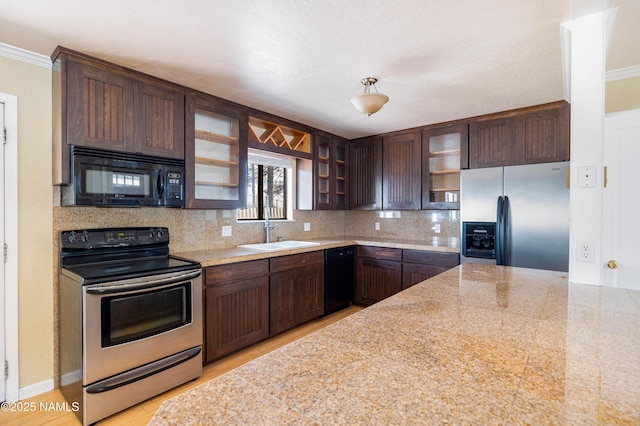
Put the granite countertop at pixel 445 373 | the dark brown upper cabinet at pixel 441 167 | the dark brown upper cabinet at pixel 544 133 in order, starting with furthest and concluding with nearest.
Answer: the dark brown upper cabinet at pixel 441 167 → the dark brown upper cabinet at pixel 544 133 → the granite countertop at pixel 445 373

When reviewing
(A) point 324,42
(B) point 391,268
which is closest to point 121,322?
(A) point 324,42

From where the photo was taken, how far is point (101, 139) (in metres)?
2.17

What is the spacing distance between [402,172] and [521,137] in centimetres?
132

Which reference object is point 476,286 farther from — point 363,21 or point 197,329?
point 197,329

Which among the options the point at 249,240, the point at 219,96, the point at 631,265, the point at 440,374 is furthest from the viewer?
the point at 249,240

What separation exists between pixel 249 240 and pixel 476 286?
8.14 feet

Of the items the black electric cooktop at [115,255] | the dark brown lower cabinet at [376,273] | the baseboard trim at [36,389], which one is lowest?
the baseboard trim at [36,389]

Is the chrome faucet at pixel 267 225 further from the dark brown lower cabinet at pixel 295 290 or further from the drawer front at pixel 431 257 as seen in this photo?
the drawer front at pixel 431 257

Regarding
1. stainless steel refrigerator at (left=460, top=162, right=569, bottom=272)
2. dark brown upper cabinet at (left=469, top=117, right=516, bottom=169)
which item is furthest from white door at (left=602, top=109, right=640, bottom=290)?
dark brown upper cabinet at (left=469, top=117, right=516, bottom=169)

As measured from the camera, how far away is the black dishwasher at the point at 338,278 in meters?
3.67

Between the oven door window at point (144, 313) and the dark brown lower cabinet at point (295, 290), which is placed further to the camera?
the dark brown lower cabinet at point (295, 290)

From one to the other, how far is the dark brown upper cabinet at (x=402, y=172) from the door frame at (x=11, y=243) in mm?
3569

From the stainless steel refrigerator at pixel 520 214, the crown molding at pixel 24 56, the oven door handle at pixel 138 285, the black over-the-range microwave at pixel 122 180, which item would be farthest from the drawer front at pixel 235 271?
the stainless steel refrigerator at pixel 520 214

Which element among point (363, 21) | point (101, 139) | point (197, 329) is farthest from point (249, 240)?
point (363, 21)
